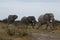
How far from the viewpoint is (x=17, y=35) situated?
1574 cm

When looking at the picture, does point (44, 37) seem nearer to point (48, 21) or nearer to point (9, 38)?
point (9, 38)

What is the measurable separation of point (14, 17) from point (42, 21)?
8807mm

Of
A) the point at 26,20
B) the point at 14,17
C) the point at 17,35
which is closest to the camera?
the point at 17,35

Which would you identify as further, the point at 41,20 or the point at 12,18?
the point at 12,18

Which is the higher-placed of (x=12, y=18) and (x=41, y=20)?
(x=41, y=20)

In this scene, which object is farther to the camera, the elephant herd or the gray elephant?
the gray elephant

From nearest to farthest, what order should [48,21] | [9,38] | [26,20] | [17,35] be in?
[9,38] → [17,35] → [48,21] → [26,20]

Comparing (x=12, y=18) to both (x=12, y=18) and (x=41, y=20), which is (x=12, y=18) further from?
(x=41, y=20)

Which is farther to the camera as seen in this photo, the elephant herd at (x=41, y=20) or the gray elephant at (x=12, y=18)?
the gray elephant at (x=12, y=18)

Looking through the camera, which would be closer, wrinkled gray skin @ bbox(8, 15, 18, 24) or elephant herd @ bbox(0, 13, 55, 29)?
elephant herd @ bbox(0, 13, 55, 29)

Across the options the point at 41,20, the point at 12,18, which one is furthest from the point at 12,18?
the point at 41,20

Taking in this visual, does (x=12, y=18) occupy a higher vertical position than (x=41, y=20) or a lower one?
lower

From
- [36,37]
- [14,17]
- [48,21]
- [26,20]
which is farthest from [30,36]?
[14,17]

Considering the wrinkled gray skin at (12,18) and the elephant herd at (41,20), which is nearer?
the elephant herd at (41,20)
